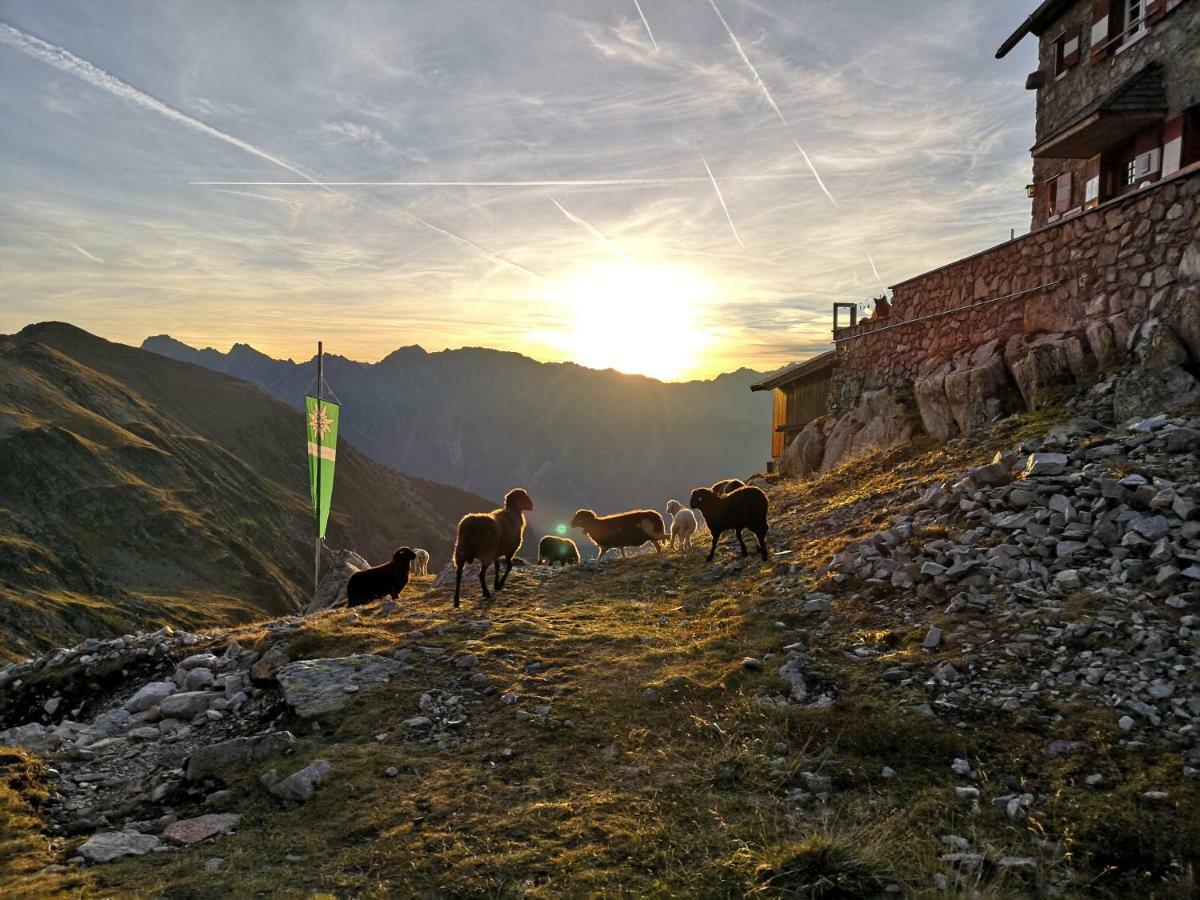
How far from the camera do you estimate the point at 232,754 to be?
6887 millimetres

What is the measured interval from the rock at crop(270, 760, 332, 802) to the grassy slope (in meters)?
0.14

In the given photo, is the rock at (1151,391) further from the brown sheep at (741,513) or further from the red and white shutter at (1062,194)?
the red and white shutter at (1062,194)

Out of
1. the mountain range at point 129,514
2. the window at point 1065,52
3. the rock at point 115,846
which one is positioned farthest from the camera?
the mountain range at point 129,514

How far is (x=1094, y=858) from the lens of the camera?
15.8 ft

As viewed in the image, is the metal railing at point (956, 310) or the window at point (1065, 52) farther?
the window at point (1065, 52)

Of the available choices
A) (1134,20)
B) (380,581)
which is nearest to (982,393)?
(1134,20)

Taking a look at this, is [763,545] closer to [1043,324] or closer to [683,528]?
[683,528]

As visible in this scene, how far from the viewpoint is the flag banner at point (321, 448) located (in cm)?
2305

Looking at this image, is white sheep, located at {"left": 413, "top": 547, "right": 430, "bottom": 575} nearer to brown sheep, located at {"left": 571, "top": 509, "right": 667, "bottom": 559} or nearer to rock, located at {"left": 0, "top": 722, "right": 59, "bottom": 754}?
brown sheep, located at {"left": 571, "top": 509, "right": 667, "bottom": 559}

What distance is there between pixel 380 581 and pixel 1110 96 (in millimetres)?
23362

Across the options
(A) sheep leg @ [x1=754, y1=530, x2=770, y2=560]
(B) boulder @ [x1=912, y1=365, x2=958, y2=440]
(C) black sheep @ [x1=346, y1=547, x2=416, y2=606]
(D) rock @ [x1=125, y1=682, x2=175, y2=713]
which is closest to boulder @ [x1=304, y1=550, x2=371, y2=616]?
(C) black sheep @ [x1=346, y1=547, x2=416, y2=606]

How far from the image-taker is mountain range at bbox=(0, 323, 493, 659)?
190 ft

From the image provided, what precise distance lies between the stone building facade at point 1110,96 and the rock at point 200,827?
2111 cm

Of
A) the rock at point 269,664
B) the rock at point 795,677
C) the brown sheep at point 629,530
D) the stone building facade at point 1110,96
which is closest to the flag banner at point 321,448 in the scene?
the brown sheep at point 629,530
